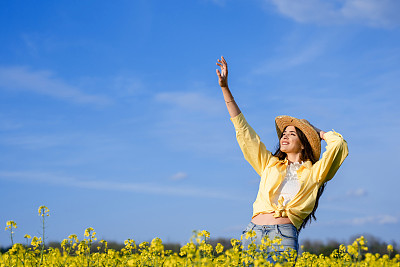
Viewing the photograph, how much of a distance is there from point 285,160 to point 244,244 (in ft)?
3.86

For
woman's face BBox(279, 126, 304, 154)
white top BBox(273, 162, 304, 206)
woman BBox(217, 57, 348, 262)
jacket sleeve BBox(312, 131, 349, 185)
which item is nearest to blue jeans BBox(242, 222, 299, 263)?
woman BBox(217, 57, 348, 262)

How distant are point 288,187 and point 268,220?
1.51 feet

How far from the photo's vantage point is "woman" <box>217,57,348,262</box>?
4746 millimetres

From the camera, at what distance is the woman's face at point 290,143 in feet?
17.6

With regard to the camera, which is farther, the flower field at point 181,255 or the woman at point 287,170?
the woman at point 287,170

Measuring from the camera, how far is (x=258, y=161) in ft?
17.5

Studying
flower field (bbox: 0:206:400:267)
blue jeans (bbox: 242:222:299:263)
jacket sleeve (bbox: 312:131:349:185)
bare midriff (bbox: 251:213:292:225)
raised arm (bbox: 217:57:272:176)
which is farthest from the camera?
raised arm (bbox: 217:57:272:176)

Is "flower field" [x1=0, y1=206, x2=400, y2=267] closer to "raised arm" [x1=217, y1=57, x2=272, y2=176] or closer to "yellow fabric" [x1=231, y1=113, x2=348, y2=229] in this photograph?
"yellow fabric" [x1=231, y1=113, x2=348, y2=229]

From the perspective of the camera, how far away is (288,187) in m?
5.00

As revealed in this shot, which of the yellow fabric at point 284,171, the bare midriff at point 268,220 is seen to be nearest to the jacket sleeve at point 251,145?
the yellow fabric at point 284,171

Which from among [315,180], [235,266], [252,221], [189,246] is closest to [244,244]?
[252,221]

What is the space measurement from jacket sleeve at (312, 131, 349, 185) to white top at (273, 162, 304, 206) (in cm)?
24

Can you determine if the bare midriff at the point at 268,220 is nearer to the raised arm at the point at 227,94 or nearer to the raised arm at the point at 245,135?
the raised arm at the point at 245,135

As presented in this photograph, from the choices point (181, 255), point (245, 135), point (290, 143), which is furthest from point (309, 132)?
point (181, 255)
